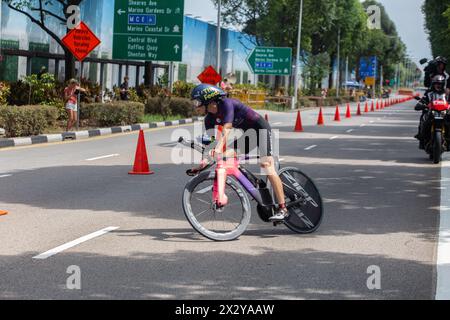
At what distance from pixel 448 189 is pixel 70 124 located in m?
15.4

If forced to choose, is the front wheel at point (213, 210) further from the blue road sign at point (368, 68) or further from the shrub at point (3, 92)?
the blue road sign at point (368, 68)

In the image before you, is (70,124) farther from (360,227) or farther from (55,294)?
(55,294)

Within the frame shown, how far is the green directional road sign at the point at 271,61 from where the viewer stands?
189 feet

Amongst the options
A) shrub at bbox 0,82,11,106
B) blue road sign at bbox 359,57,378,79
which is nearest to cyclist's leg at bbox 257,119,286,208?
shrub at bbox 0,82,11,106

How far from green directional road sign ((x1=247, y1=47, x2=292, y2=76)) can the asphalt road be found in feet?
137

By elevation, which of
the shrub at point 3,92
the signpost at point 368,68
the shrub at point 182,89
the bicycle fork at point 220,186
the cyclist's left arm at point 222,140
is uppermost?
the signpost at point 368,68

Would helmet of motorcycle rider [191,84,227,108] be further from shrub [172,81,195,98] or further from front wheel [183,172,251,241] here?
shrub [172,81,195,98]

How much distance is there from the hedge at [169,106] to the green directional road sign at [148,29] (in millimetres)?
2277

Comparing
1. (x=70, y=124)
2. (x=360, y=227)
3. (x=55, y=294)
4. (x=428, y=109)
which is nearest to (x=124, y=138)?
(x=70, y=124)

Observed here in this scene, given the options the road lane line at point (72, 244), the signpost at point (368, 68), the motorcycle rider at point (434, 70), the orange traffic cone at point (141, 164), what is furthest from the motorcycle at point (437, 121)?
the signpost at point (368, 68)

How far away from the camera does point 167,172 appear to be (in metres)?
15.8

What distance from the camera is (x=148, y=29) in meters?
34.9

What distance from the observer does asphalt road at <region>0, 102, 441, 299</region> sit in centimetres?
672

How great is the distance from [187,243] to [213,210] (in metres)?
0.44
